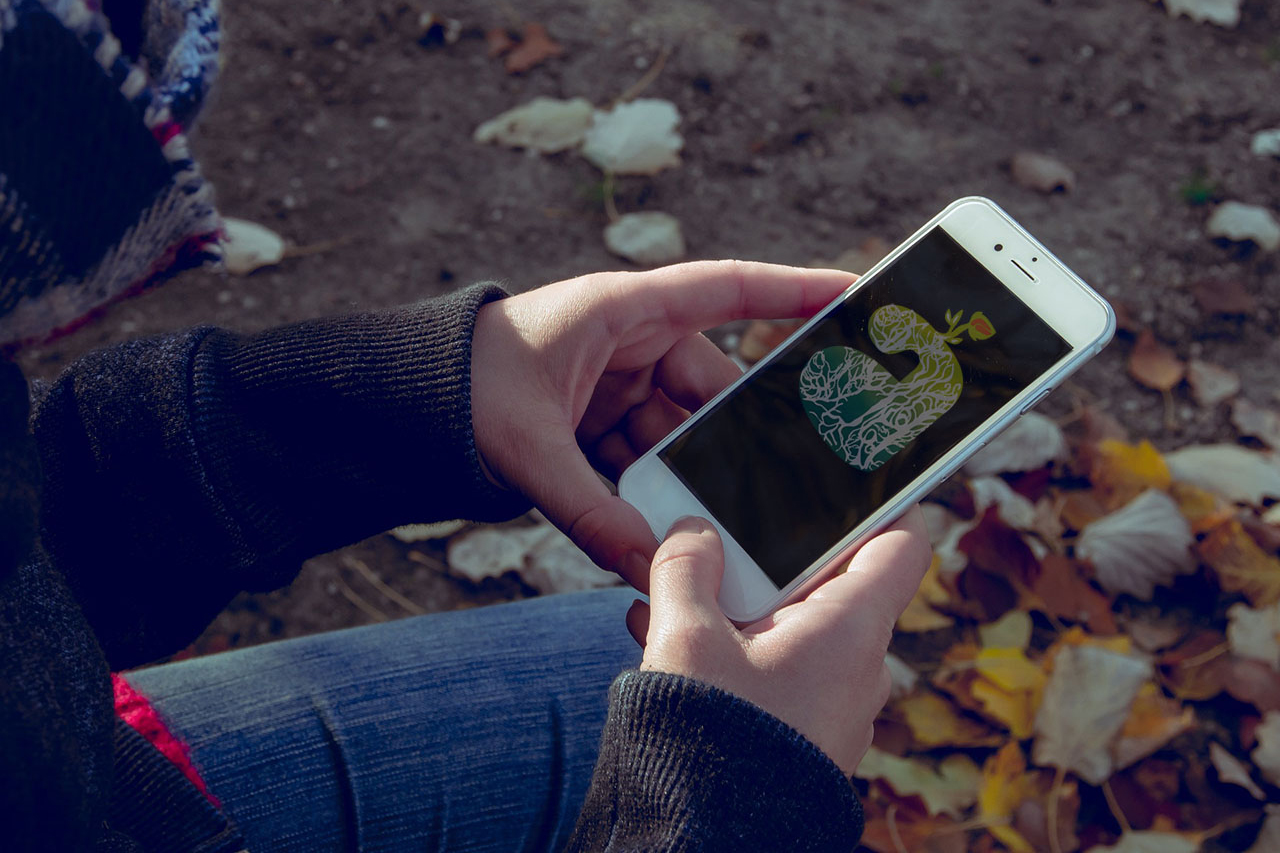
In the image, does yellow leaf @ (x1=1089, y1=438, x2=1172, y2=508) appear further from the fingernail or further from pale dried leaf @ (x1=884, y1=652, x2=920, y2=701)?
the fingernail

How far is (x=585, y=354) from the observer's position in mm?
1152

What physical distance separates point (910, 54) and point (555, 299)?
157 centimetres

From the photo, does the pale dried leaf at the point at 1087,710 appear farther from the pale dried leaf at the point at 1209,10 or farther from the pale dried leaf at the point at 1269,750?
the pale dried leaf at the point at 1209,10

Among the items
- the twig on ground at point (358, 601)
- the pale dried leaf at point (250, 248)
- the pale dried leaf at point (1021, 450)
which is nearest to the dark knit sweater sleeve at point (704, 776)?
the twig on ground at point (358, 601)

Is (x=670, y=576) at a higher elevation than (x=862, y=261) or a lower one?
higher

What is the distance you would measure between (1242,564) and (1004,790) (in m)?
0.59

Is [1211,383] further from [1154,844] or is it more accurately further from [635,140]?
[635,140]

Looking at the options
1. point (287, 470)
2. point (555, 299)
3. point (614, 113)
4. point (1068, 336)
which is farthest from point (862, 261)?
point (287, 470)

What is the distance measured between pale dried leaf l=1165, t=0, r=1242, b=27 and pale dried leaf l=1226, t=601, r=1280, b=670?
164cm

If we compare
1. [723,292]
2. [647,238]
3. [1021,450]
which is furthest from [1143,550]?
[647,238]

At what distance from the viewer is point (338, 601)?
5.45 ft

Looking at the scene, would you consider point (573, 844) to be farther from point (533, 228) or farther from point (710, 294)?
point (533, 228)

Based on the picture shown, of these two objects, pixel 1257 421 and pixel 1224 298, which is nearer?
pixel 1257 421

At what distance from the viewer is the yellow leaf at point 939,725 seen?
56.2 inches
